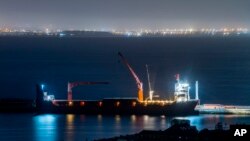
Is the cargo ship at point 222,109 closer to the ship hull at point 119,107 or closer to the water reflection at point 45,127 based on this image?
the ship hull at point 119,107

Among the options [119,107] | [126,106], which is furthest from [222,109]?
[119,107]

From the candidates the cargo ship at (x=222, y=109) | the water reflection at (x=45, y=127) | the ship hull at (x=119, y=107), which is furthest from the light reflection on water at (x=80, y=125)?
the ship hull at (x=119, y=107)

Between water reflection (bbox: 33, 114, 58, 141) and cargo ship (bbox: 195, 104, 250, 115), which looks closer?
water reflection (bbox: 33, 114, 58, 141)

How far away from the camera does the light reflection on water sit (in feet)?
120

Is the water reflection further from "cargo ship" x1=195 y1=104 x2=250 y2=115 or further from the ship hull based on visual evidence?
"cargo ship" x1=195 y1=104 x2=250 y2=115

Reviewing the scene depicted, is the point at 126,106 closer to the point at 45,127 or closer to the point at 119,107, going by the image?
the point at 119,107

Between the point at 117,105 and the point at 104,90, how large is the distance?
11420 millimetres

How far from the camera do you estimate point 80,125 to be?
40688mm

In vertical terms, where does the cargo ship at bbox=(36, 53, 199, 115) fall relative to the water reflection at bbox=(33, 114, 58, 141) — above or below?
above

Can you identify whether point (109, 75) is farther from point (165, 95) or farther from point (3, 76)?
point (165, 95)

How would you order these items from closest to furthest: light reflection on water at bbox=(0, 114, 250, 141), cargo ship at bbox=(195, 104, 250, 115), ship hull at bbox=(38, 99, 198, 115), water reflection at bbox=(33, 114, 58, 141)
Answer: water reflection at bbox=(33, 114, 58, 141), light reflection on water at bbox=(0, 114, 250, 141), cargo ship at bbox=(195, 104, 250, 115), ship hull at bbox=(38, 99, 198, 115)

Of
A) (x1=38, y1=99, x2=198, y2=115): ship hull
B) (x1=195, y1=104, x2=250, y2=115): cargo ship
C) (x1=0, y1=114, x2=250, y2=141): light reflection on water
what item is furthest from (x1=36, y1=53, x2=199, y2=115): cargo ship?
(x1=0, y1=114, x2=250, y2=141): light reflection on water

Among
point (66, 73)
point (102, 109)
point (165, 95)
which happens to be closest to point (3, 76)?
point (66, 73)

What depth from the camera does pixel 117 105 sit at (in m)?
47.1
